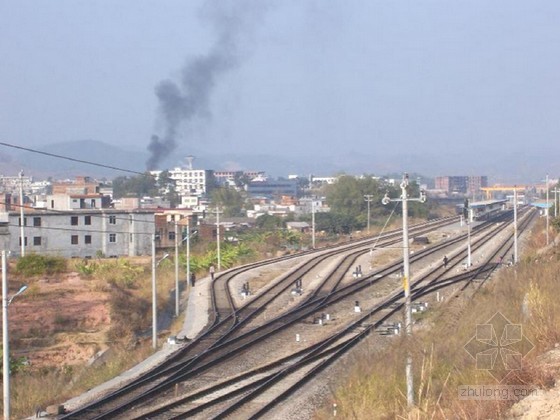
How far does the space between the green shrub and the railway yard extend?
24.9 ft

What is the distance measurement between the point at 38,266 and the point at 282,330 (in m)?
18.8

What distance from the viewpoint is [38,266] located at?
118ft

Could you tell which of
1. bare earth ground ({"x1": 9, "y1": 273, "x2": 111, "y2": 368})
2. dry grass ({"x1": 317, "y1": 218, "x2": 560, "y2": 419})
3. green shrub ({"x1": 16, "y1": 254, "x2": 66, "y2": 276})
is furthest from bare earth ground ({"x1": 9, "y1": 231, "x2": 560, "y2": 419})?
dry grass ({"x1": 317, "y1": 218, "x2": 560, "y2": 419})

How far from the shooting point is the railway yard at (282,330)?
13.2 meters

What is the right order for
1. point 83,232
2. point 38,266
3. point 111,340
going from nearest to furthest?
point 111,340 → point 38,266 → point 83,232

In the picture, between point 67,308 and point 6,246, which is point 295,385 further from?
point 6,246

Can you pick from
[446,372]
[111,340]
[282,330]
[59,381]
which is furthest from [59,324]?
[446,372]

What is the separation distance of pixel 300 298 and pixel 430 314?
6.72 m

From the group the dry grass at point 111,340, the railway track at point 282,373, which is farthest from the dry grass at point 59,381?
the railway track at point 282,373

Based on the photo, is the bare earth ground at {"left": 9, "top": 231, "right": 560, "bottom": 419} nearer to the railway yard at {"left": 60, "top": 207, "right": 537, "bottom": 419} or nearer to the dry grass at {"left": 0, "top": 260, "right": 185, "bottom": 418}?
the dry grass at {"left": 0, "top": 260, "right": 185, "bottom": 418}

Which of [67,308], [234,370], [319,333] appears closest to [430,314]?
[319,333]

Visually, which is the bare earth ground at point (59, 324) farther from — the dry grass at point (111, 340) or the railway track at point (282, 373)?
the railway track at point (282, 373)

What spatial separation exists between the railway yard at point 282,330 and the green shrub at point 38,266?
7584 millimetres

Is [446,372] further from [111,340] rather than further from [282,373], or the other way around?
[111,340]
